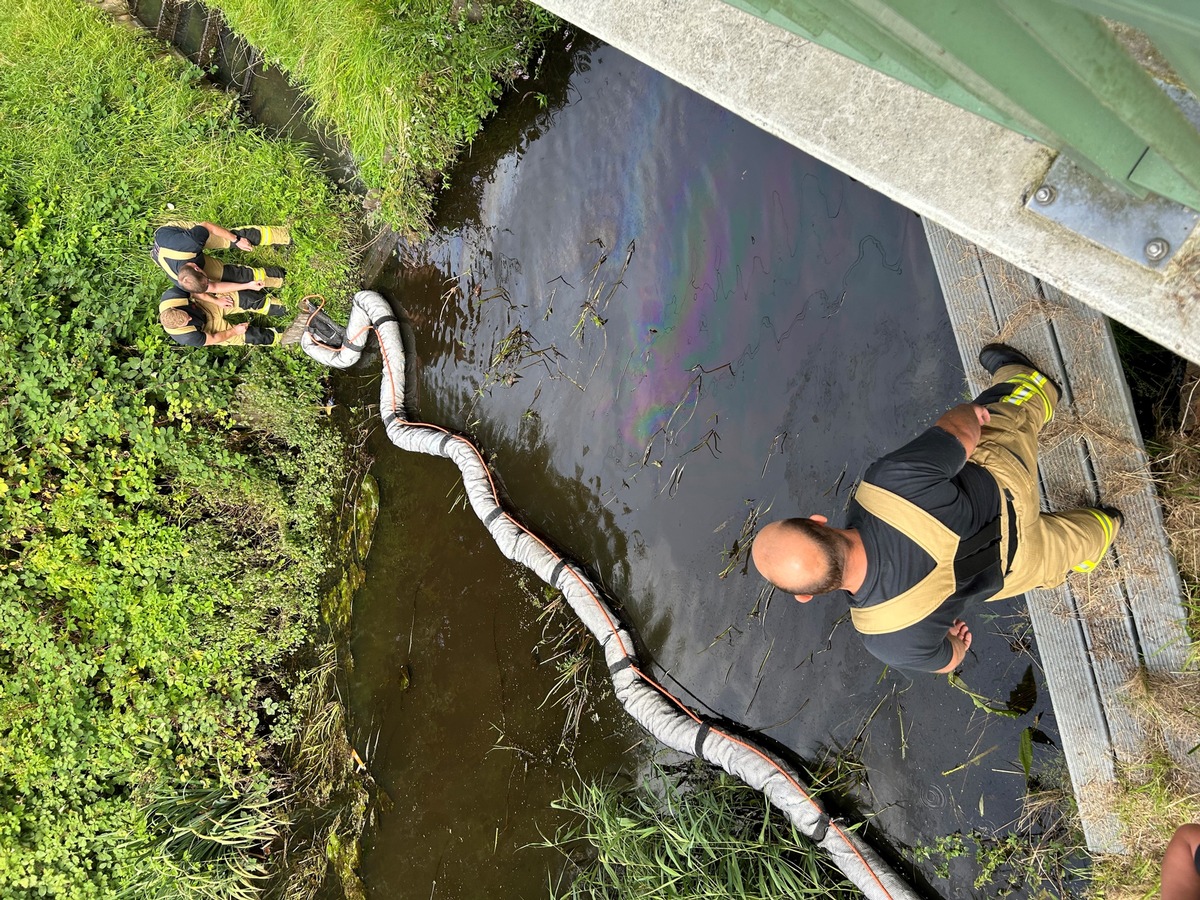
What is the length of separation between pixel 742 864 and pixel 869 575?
101 inches

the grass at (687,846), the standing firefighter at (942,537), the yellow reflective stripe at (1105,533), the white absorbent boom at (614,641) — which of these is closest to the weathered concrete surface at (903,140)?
the standing firefighter at (942,537)

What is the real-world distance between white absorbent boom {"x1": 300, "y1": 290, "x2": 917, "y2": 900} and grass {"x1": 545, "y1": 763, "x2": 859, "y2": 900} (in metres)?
0.17

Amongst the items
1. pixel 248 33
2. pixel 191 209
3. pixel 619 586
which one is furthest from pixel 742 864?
pixel 248 33

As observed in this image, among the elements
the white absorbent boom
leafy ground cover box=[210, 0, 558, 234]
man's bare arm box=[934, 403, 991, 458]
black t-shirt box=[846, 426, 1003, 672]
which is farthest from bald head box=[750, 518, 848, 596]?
leafy ground cover box=[210, 0, 558, 234]

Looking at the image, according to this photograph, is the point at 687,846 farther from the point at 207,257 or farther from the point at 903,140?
the point at 207,257

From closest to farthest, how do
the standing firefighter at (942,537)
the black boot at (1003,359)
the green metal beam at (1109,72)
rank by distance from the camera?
the green metal beam at (1109,72), the standing firefighter at (942,537), the black boot at (1003,359)

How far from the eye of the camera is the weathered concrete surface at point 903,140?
257 centimetres

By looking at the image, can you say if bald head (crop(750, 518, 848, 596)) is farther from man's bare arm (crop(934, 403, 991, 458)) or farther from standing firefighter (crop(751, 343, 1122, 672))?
man's bare arm (crop(934, 403, 991, 458))

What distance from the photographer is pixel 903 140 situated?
2.90m

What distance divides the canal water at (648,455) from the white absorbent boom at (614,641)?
17cm

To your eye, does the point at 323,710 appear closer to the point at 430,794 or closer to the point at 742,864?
the point at 430,794

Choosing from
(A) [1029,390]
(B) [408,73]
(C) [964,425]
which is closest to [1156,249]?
(C) [964,425]

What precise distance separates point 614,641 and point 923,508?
109 inches

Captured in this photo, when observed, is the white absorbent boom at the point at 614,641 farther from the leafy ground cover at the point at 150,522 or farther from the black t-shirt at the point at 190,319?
the black t-shirt at the point at 190,319
